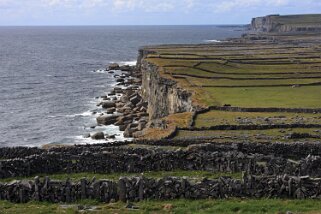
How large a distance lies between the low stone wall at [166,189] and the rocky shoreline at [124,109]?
1812 inches

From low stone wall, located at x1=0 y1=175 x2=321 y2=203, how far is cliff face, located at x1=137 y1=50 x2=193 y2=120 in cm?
3913

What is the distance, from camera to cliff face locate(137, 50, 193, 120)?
232 feet

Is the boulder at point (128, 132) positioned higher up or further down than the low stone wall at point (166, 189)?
further down

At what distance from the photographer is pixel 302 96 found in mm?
68625

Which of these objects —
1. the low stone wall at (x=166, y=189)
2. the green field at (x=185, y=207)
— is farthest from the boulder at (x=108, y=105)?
the green field at (x=185, y=207)

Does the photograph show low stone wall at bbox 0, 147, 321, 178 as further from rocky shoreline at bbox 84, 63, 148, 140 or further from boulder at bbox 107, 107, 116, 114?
boulder at bbox 107, 107, 116, 114

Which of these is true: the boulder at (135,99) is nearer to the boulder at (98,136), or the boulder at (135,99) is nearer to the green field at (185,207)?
the boulder at (98,136)

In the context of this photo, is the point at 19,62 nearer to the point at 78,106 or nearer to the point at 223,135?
the point at 78,106

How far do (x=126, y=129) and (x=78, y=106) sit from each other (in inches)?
1168

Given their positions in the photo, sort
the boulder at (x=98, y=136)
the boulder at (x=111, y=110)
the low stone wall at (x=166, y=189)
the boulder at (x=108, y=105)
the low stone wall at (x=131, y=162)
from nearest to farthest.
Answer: the low stone wall at (x=166, y=189) < the low stone wall at (x=131, y=162) < the boulder at (x=98, y=136) < the boulder at (x=111, y=110) < the boulder at (x=108, y=105)

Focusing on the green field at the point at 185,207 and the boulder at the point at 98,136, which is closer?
the green field at the point at 185,207

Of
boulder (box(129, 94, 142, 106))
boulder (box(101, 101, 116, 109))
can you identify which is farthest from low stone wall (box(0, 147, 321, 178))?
boulder (box(129, 94, 142, 106))

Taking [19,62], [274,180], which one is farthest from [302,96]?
[19,62]

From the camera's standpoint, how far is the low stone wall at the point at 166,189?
23719 mm
